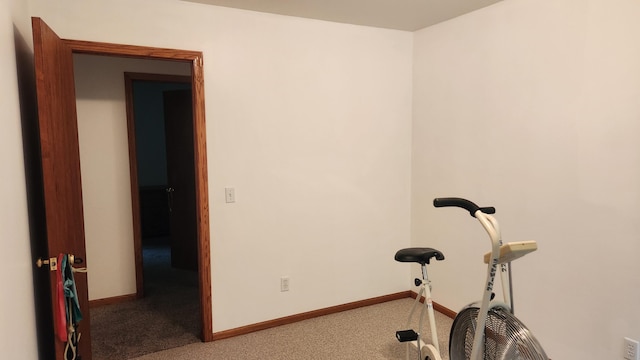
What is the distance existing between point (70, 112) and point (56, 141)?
41cm

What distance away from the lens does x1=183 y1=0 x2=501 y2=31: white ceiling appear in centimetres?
277

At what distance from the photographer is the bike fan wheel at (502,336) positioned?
1.56m

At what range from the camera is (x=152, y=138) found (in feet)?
20.9

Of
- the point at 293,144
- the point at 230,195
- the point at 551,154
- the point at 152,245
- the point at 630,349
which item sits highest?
the point at 293,144

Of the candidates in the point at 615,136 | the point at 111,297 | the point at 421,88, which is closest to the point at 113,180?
the point at 111,297

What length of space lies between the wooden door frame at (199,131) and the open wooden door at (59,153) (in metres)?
0.26

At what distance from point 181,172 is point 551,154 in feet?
12.0

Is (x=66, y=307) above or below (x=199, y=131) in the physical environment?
below

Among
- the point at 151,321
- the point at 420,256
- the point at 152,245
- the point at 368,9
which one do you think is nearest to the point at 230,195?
the point at 151,321

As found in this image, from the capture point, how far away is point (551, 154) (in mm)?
2512

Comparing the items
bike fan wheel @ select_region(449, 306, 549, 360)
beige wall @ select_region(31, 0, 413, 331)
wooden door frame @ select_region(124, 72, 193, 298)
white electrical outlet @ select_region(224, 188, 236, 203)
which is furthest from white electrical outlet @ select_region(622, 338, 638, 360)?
wooden door frame @ select_region(124, 72, 193, 298)

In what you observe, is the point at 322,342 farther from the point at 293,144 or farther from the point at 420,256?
the point at 293,144

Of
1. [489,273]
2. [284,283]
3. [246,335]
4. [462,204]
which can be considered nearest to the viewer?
[489,273]

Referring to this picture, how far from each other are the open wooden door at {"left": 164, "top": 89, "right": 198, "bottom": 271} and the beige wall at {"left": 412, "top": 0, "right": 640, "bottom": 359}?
8.79ft
